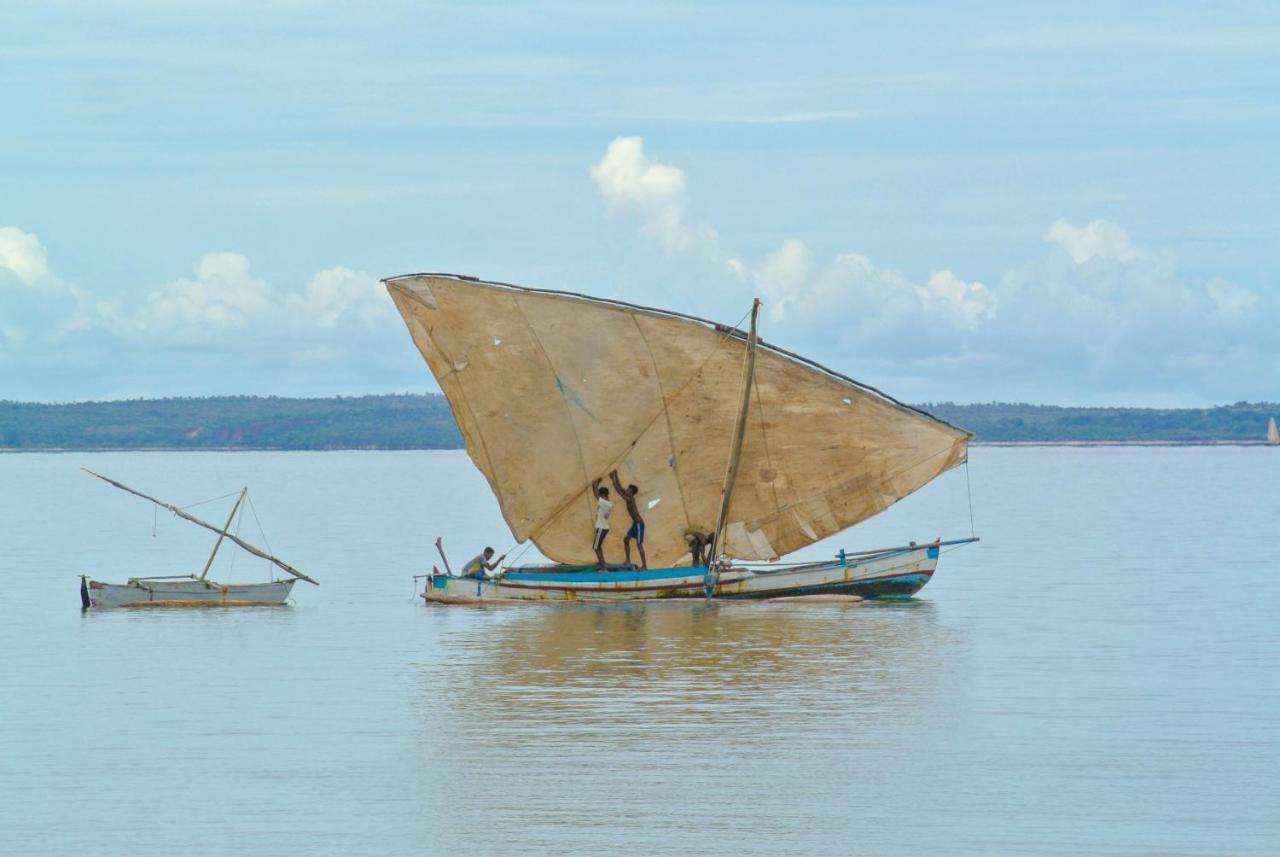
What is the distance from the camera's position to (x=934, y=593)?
45.6 metres

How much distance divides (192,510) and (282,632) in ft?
255

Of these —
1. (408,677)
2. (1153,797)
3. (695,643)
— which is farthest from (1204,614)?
(1153,797)

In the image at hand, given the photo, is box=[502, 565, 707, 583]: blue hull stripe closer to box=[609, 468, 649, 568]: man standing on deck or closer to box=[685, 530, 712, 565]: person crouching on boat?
box=[609, 468, 649, 568]: man standing on deck

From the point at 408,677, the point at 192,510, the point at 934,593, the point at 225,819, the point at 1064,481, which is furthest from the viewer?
the point at 1064,481

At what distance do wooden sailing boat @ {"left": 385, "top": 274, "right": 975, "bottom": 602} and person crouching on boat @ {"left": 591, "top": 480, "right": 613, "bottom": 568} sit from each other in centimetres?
21

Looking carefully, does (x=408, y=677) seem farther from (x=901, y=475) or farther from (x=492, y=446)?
(x=901, y=475)

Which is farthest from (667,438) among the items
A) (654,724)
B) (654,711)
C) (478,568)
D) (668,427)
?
(654,724)

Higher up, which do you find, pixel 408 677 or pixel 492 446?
pixel 492 446

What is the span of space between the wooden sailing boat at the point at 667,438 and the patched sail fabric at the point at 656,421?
3 cm

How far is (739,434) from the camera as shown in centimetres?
3934

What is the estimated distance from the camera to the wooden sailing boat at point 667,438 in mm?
39375

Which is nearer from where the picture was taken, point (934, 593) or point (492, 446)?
point (492, 446)

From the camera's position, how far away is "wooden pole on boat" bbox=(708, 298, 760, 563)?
38906mm

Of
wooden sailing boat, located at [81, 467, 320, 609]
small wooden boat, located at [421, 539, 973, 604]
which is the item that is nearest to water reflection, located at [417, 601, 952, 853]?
small wooden boat, located at [421, 539, 973, 604]
